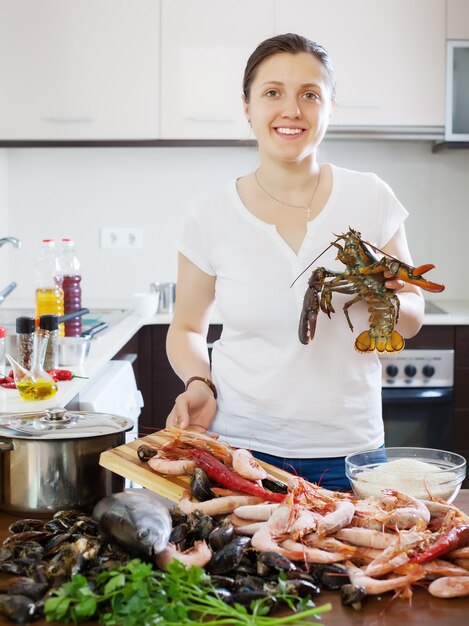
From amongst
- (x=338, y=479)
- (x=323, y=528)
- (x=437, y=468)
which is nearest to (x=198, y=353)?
(x=338, y=479)

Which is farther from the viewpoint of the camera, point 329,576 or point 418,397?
point 418,397

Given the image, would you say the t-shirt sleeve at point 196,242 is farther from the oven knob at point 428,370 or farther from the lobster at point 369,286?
the oven knob at point 428,370

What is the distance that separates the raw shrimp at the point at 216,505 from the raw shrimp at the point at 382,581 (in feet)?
0.71

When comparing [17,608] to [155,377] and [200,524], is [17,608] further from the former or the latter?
[155,377]

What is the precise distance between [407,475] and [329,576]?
0.29m

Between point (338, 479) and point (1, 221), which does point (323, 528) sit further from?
point (1, 221)

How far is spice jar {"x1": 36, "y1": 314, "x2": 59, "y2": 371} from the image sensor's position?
6.63ft

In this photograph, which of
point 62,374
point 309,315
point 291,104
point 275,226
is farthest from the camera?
point 62,374

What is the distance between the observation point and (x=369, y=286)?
152cm

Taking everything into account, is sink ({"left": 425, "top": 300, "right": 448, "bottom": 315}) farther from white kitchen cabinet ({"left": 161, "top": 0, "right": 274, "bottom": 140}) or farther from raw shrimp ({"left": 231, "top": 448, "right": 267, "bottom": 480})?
raw shrimp ({"left": 231, "top": 448, "right": 267, "bottom": 480})

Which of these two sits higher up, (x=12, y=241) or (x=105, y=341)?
(x=12, y=241)

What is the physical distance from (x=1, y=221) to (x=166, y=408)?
3.72ft

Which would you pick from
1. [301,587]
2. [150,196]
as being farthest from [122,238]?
[301,587]

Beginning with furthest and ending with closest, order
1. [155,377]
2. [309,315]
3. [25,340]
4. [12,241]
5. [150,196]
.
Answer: [150,196]
[155,377]
[12,241]
[25,340]
[309,315]
